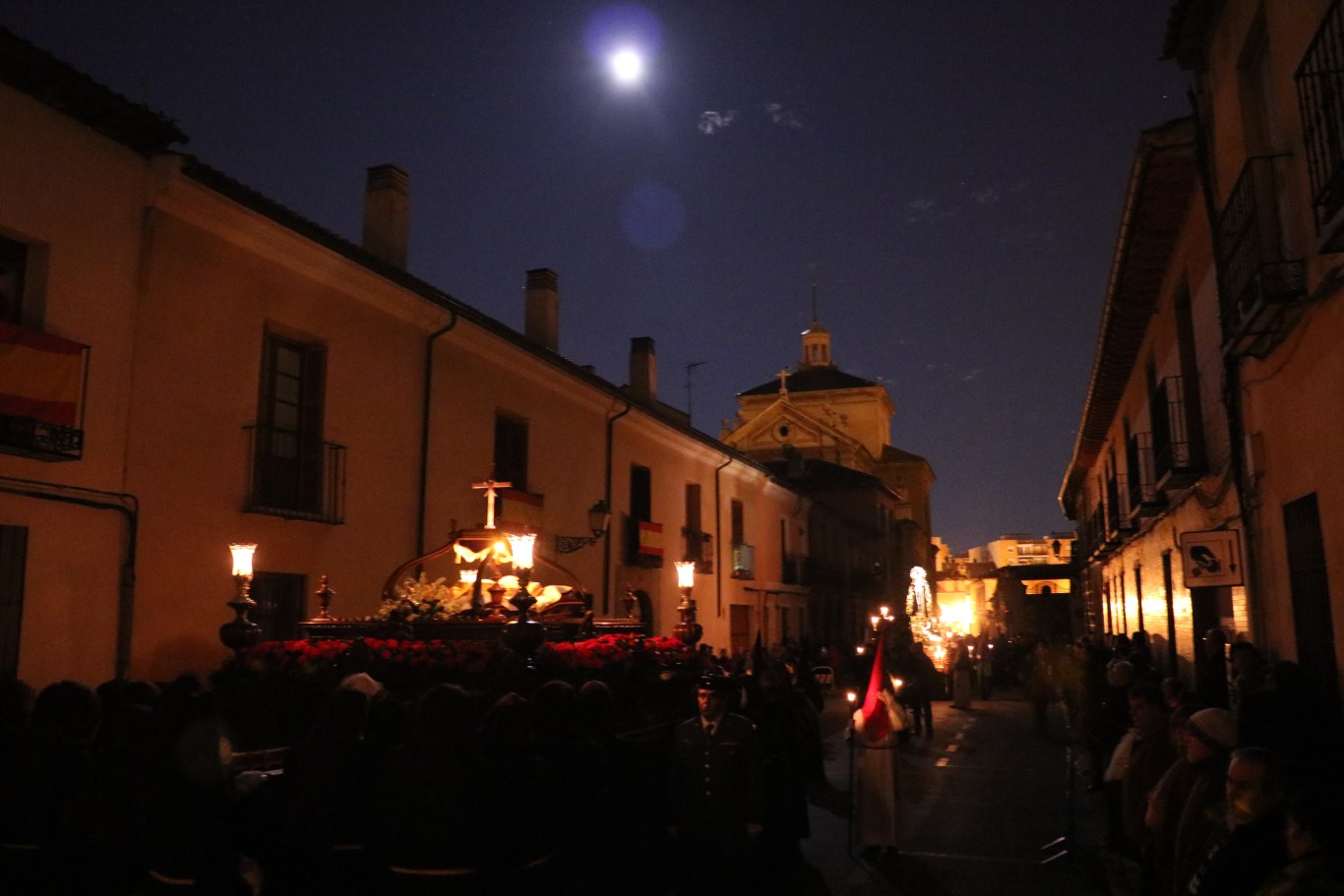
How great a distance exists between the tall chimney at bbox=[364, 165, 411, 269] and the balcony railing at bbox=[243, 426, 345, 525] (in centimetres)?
386

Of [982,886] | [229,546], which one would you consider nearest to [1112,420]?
[982,886]

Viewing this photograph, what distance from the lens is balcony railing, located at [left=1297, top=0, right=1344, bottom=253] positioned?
5625mm

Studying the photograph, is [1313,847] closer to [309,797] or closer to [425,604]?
[309,797]

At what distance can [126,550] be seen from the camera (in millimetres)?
9898

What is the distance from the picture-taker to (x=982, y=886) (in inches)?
318

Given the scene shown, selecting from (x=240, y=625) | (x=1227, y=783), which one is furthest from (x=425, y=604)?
(x=1227, y=783)

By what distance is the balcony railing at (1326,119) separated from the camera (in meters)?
5.62

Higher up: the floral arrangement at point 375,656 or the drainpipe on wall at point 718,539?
the drainpipe on wall at point 718,539

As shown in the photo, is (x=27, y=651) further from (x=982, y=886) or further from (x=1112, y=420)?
(x=1112, y=420)

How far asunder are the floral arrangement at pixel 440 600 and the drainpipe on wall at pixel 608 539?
389 inches

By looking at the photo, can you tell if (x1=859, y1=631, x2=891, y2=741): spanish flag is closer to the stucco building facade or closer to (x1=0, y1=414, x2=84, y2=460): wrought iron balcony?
the stucco building facade

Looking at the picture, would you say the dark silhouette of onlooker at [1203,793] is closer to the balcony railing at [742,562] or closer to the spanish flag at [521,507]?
the spanish flag at [521,507]

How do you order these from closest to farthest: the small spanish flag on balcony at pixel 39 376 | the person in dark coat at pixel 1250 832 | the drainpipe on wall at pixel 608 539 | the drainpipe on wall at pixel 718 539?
the person in dark coat at pixel 1250 832 → the small spanish flag on balcony at pixel 39 376 → the drainpipe on wall at pixel 608 539 → the drainpipe on wall at pixel 718 539

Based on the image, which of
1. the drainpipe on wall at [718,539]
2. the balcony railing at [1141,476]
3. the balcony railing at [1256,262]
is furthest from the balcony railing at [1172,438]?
the drainpipe on wall at [718,539]
